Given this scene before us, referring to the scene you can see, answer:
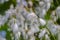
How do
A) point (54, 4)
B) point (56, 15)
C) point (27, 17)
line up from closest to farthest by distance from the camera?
point (27, 17), point (56, 15), point (54, 4)

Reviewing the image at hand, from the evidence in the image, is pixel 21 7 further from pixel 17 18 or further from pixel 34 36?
pixel 34 36

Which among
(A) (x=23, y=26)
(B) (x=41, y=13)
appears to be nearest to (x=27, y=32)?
(A) (x=23, y=26)

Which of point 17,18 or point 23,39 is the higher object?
point 17,18

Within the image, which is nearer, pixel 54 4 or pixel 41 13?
pixel 41 13

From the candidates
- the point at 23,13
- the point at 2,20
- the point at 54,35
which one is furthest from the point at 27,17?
the point at 54,35

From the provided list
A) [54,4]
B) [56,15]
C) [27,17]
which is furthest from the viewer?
[54,4]

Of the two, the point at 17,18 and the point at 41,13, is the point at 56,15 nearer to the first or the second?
the point at 41,13

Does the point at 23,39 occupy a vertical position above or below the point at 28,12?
below

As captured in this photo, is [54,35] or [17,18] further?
[54,35]

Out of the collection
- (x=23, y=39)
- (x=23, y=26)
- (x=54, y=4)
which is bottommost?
(x=23, y=39)
